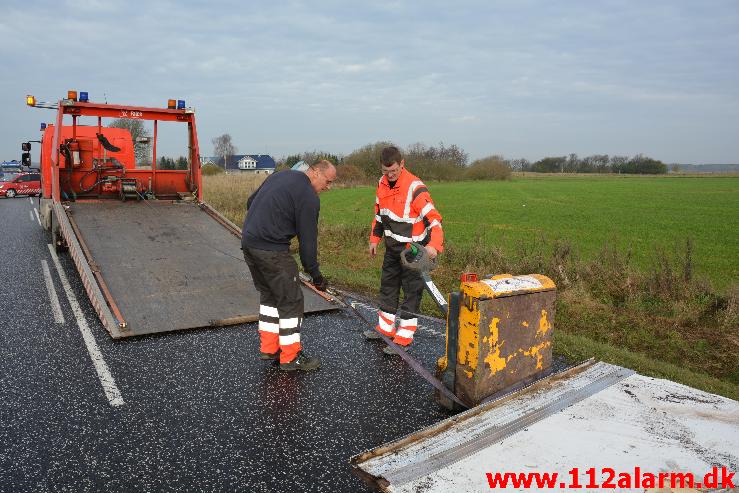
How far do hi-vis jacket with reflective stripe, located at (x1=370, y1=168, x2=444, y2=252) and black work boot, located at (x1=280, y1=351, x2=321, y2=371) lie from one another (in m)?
1.43

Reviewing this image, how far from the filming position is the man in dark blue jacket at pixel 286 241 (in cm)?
459

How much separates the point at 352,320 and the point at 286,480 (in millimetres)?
3308

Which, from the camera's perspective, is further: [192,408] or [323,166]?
[323,166]

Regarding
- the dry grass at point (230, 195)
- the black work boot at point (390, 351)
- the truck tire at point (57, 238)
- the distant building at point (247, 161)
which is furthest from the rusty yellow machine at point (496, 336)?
the distant building at point (247, 161)

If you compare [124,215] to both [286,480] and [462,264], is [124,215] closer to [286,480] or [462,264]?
[462,264]

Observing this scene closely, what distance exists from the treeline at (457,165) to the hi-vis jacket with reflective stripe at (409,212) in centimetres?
2390

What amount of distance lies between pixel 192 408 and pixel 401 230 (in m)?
2.48

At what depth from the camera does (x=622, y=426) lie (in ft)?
10.3

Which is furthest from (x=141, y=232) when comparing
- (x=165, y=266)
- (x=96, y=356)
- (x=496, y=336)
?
(x=496, y=336)

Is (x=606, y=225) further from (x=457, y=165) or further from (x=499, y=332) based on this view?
(x=457, y=165)

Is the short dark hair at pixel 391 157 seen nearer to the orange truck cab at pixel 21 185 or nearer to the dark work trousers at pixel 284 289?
the dark work trousers at pixel 284 289

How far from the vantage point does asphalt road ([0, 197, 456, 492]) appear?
10.4ft

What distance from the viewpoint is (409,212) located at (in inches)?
205

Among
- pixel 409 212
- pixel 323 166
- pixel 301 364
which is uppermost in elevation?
pixel 323 166
